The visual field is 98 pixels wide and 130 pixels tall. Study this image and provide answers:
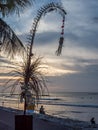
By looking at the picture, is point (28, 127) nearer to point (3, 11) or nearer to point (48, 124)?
point (48, 124)

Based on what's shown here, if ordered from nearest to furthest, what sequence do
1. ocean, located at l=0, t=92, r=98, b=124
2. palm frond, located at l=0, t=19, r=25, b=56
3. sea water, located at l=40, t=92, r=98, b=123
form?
palm frond, located at l=0, t=19, r=25, b=56 → ocean, located at l=0, t=92, r=98, b=124 → sea water, located at l=40, t=92, r=98, b=123

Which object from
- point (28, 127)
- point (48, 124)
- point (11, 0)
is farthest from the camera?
point (48, 124)

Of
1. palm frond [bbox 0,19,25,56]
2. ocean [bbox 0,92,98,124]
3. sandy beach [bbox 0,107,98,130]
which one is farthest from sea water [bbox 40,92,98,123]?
palm frond [bbox 0,19,25,56]

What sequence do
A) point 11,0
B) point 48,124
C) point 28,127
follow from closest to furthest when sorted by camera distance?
point 28,127 < point 11,0 < point 48,124

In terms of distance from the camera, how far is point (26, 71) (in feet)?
33.0

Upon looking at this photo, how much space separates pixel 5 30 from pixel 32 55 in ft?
3.53

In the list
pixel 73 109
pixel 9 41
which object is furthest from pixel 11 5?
pixel 73 109

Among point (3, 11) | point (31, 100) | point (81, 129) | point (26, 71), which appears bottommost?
point (81, 129)

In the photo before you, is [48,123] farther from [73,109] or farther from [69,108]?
[69,108]

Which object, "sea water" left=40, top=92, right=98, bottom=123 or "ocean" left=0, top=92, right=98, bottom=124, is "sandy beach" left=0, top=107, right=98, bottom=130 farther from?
"sea water" left=40, top=92, right=98, bottom=123

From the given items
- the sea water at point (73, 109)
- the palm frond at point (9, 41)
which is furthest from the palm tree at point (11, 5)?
the sea water at point (73, 109)

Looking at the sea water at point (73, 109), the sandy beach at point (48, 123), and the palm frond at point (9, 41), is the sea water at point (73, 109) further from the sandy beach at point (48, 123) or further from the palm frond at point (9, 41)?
the palm frond at point (9, 41)

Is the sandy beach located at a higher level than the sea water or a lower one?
lower

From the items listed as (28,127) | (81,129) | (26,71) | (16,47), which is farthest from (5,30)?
(81,129)
